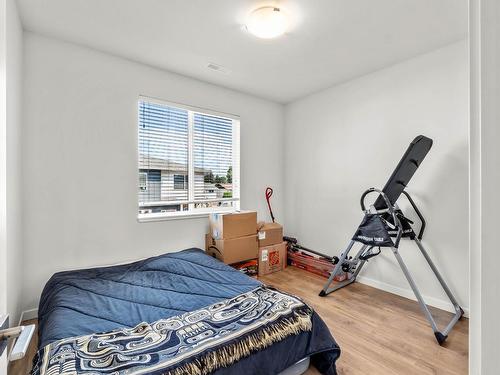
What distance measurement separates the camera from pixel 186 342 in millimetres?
1466

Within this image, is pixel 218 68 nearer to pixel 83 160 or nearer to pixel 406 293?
pixel 83 160

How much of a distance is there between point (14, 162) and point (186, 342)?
1938 mm

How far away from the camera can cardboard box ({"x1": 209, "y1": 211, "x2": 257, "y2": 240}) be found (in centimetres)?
320

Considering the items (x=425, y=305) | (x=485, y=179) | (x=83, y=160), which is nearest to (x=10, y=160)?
(x=83, y=160)

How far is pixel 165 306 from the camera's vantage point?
1.93m

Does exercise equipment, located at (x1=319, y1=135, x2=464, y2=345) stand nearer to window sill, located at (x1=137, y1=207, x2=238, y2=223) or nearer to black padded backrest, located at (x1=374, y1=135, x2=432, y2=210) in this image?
black padded backrest, located at (x1=374, y1=135, x2=432, y2=210)

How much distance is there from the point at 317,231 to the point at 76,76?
3.48 m

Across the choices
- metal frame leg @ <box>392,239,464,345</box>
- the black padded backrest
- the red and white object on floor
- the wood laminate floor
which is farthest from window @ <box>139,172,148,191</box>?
metal frame leg @ <box>392,239,464,345</box>

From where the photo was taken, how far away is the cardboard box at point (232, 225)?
3.20 meters

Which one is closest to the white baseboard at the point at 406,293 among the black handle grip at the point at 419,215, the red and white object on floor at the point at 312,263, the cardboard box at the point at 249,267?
the red and white object on floor at the point at 312,263

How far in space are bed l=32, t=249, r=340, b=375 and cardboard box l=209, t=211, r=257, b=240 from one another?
84cm

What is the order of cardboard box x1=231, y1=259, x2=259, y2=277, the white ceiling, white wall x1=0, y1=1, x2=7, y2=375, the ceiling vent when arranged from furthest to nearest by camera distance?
cardboard box x1=231, y1=259, x2=259, y2=277, the ceiling vent, the white ceiling, white wall x1=0, y1=1, x2=7, y2=375

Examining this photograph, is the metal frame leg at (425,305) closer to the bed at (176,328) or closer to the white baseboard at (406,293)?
the white baseboard at (406,293)

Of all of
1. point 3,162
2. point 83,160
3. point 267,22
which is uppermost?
point 267,22
